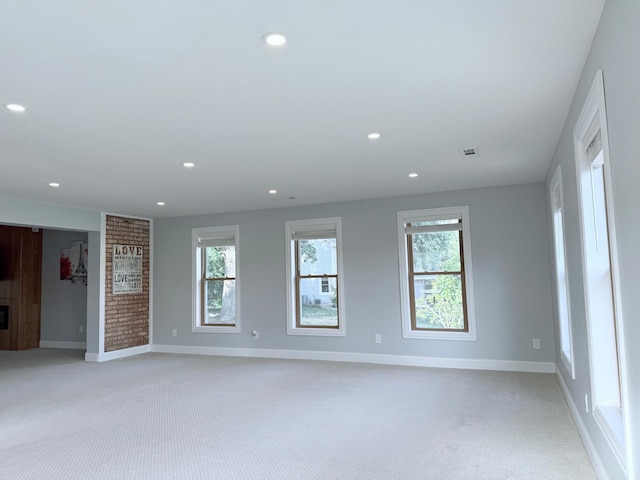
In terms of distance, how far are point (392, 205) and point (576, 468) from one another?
4109 millimetres

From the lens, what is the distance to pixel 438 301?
6.21 metres

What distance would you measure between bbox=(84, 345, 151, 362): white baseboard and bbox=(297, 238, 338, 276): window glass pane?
3120mm

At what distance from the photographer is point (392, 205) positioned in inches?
255

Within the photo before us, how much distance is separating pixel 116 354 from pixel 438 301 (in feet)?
16.6

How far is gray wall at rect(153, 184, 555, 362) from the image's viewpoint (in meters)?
5.73

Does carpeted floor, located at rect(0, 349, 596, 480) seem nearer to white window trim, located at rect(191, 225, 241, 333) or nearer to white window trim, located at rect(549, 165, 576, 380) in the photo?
white window trim, located at rect(549, 165, 576, 380)

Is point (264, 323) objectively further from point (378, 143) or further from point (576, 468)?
point (576, 468)

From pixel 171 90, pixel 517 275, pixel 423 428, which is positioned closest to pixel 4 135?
pixel 171 90

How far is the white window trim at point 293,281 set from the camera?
6.67 metres

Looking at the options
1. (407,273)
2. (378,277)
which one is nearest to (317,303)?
(378,277)

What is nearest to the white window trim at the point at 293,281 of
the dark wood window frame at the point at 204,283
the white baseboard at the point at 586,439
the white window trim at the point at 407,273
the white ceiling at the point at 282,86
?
the white window trim at the point at 407,273

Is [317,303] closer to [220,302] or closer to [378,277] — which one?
[378,277]

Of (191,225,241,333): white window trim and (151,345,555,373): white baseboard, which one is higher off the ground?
(191,225,241,333): white window trim

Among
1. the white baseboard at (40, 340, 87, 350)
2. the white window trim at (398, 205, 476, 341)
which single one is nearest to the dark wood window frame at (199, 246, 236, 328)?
the white baseboard at (40, 340, 87, 350)
